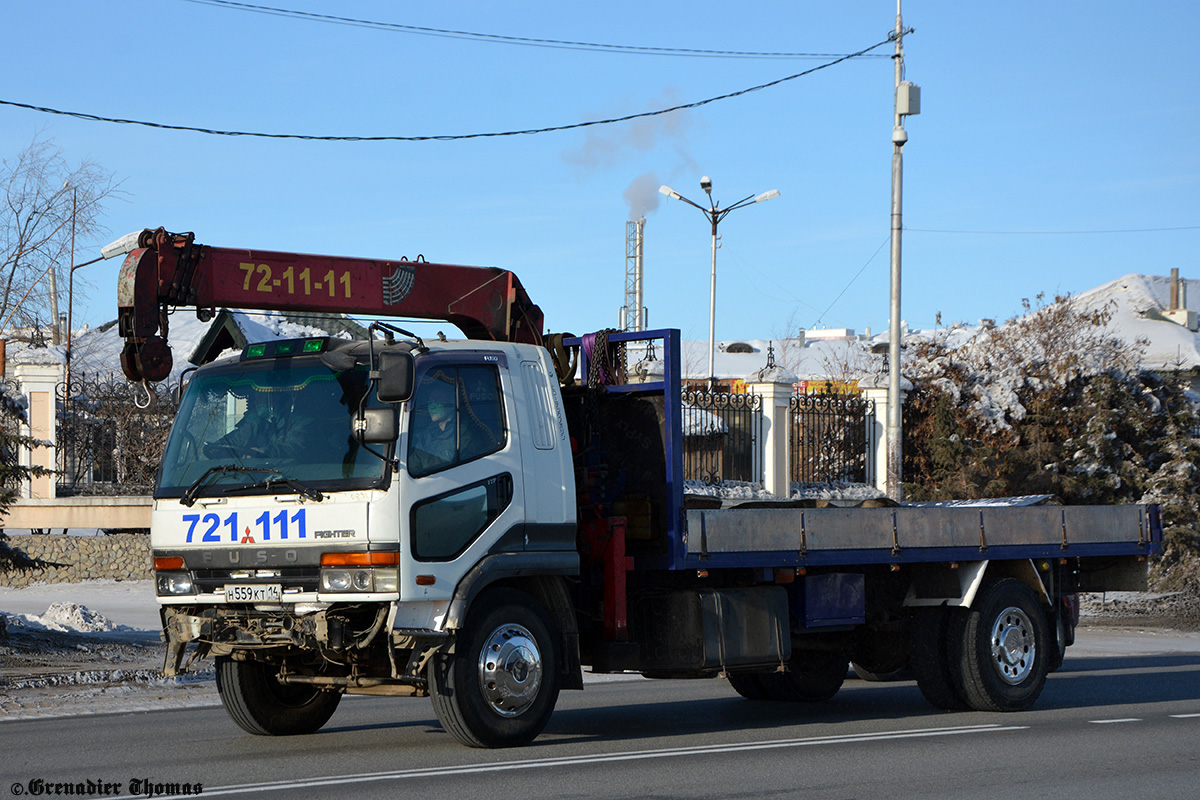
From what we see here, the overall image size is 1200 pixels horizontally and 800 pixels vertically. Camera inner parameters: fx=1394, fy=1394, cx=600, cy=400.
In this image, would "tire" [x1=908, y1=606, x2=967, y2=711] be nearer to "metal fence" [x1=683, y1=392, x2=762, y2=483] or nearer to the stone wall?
"metal fence" [x1=683, y1=392, x2=762, y2=483]

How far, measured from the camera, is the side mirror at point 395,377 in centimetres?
811

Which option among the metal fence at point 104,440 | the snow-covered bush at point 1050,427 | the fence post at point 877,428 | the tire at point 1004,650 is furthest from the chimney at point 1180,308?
the tire at point 1004,650

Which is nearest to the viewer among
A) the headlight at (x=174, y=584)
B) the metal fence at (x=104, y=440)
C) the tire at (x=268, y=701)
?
the headlight at (x=174, y=584)

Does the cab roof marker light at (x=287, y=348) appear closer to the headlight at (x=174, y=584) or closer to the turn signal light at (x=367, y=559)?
the turn signal light at (x=367, y=559)

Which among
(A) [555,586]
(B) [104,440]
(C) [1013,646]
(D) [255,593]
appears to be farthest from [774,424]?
(D) [255,593]

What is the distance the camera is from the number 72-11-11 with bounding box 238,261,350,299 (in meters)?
9.06

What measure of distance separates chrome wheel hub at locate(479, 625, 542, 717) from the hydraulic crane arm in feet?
8.06

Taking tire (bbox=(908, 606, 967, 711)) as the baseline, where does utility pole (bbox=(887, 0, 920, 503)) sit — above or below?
above

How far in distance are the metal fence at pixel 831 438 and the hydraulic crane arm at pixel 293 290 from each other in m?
16.3

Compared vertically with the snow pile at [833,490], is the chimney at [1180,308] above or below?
above

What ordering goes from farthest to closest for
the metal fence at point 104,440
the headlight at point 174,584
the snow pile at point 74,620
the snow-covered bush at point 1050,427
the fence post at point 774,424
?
1. the snow-covered bush at point 1050,427
2. the fence post at point 774,424
3. the metal fence at point 104,440
4. the snow pile at point 74,620
5. the headlight at point 174,584

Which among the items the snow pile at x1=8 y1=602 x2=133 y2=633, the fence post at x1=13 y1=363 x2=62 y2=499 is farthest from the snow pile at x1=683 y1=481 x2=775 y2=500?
the fence post at x1=13 y1=363 x2=62 y2=499

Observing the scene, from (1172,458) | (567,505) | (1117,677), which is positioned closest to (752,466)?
(1172,458)

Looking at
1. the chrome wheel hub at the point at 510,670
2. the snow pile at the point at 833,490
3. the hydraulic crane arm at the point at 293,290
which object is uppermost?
the hydraulic crane arm at the point at 293,290
